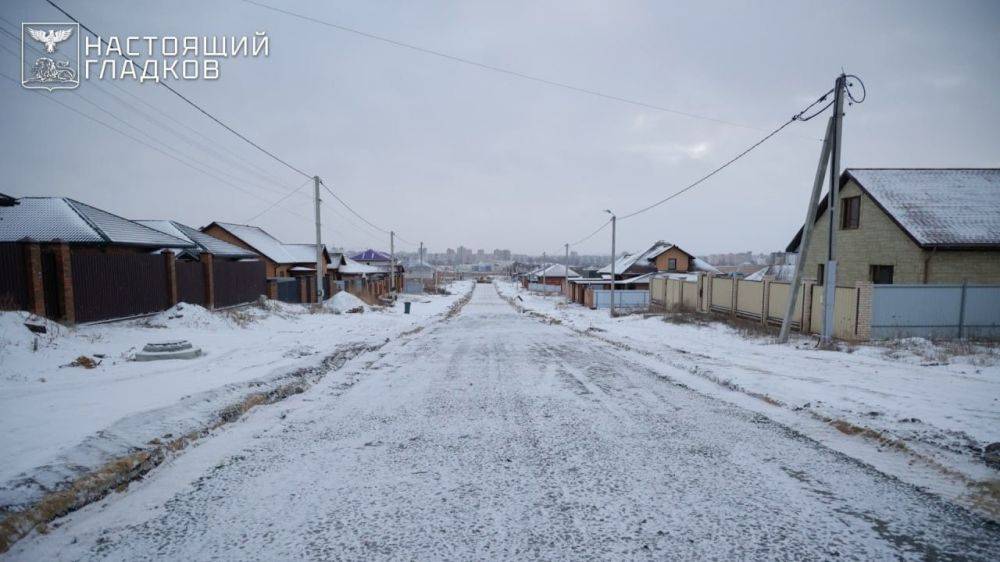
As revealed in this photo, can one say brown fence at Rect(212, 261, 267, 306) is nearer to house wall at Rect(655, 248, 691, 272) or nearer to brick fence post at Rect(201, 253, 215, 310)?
brick fence post at Rect(201, 253, 215, 310)

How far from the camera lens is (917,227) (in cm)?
1583

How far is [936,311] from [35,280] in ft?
79.9

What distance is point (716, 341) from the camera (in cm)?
1418

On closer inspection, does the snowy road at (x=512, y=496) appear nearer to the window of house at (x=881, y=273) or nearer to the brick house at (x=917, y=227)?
the brick house at (x=917, y=227)

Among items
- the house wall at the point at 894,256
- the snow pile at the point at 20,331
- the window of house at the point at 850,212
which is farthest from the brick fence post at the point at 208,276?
the window of house at the point at 850,212

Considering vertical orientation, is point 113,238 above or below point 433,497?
above

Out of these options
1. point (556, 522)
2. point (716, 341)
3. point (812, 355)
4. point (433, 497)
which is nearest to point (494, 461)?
point (433, 497)

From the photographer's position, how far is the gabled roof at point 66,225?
13816mm

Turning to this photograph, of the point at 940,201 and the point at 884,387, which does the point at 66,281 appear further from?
the point at 940,201

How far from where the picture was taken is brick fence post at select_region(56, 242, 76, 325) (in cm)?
1116

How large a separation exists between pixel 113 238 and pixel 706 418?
17.7 m

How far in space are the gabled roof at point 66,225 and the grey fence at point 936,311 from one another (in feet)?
77.9

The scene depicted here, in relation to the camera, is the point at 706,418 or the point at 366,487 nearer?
the point at 366,487

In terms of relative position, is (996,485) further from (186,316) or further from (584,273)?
Result: (584,273)
